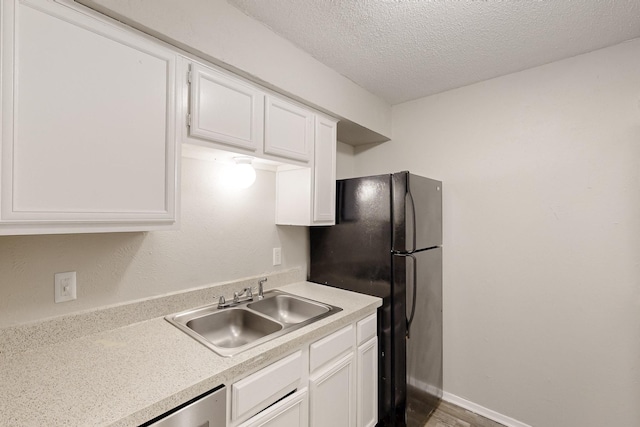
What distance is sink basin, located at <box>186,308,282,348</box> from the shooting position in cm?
153

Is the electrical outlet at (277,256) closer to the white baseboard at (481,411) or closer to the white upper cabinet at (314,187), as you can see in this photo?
the white upper cabinet at (314,187)

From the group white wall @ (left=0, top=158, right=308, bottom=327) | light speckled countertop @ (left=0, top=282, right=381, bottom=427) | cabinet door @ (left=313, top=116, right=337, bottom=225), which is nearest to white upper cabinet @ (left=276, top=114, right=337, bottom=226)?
cabinet door @ (left=313, top=116, right=337, bottom=225)

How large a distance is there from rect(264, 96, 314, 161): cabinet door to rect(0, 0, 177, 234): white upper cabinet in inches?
20.4

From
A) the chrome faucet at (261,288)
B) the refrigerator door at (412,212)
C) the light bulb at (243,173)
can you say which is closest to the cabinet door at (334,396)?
the chrome faucet at (261,288)

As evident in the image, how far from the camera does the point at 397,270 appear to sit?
1809 millimetres

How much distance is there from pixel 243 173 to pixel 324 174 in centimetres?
56

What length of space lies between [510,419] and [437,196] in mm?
1665

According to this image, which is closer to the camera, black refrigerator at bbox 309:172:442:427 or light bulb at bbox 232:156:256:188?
light bulb at bbox 232:156:256:188

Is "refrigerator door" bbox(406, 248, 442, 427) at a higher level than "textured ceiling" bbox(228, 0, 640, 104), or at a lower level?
lower

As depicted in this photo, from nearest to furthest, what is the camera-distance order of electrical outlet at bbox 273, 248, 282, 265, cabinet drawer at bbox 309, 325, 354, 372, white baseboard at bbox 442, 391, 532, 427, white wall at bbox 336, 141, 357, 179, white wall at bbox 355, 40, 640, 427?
cabinet drawer at bbox 309, 325, 354, 372 → white wall at bbox 355, 40, 640, 427 → white baseboard at bbox 442, 391, 532, 427 → electrical outlet at bbox 273, 248, 282, 265 → white wall at bbox 336, 141, 357, 179

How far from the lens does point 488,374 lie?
2.09 meters

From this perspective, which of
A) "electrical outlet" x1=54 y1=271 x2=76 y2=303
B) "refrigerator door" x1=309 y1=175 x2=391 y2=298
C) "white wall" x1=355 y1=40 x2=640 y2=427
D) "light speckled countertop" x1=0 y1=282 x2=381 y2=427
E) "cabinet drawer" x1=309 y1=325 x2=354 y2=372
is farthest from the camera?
"refrigerator door" x1=309 y1=175 x2=391 y2=298

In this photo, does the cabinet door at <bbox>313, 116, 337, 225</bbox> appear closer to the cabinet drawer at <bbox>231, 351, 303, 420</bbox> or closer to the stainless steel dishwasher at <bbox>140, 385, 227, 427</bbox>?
the cabinet drawer at <bbox>231, 351, 303, 420</bbox>

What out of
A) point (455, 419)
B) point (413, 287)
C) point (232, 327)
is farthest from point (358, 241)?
point (455, 419)
